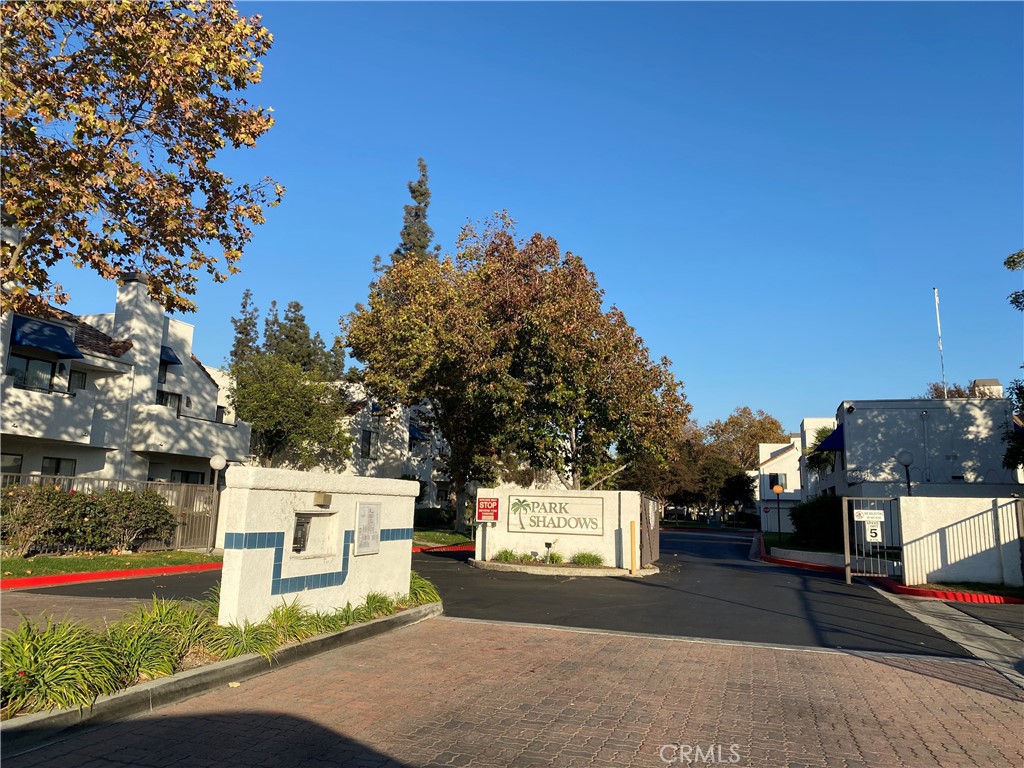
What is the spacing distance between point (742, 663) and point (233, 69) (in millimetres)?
11251

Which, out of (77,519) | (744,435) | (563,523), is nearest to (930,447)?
(563,523)

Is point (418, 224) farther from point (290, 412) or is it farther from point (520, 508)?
point (520, 508)

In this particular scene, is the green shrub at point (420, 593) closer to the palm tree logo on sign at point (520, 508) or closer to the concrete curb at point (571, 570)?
the concrete curb at point (571, 570)

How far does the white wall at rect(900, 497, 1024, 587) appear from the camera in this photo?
1667cm

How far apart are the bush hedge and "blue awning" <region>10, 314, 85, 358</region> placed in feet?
26.1

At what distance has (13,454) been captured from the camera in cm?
2625

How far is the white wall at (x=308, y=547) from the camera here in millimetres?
8281

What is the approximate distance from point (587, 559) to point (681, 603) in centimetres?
632

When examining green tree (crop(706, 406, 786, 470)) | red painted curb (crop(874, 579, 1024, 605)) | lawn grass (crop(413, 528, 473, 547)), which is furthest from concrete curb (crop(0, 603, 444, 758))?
green tree (crop(706, 406, 786, 470))

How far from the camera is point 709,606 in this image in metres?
13.8

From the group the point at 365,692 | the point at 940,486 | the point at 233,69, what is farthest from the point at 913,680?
the point at 940,486

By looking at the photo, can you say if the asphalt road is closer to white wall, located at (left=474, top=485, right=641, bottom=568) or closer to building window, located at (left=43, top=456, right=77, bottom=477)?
white wall, located at (left=474, top=485, right=641, bottom=568)

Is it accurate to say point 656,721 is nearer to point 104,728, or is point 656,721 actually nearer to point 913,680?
point 913,680

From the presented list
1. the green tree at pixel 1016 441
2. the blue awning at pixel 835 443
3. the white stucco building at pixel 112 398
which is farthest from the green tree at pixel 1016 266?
the white stucco building at pixel 112 398
